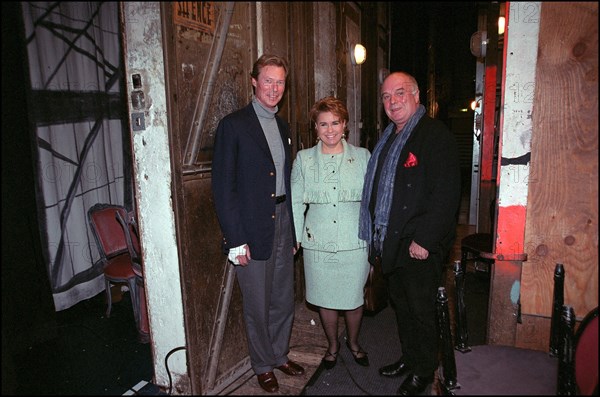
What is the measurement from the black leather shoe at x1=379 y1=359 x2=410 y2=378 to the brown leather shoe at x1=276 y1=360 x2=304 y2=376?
598 millimetres

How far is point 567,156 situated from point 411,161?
77cm

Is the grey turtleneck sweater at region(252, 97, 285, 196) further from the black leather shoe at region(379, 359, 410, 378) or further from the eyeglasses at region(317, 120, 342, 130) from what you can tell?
the black leather shoe at region(379, 359, 410, 378)

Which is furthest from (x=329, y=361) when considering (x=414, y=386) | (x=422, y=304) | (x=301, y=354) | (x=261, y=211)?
(x=261, y=211)

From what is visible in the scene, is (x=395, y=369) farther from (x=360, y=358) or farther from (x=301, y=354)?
(x=301, y=354)

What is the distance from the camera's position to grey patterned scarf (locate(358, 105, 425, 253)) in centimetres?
235

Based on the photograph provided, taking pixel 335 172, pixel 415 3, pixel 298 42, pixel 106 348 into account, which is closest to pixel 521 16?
pixel 335 172

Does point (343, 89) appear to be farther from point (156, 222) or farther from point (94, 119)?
point (156, 222)

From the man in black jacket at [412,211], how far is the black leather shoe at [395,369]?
17cm

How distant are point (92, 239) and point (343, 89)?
3568 mm

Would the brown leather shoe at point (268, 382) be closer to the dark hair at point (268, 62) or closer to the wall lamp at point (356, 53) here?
the dark hair at point (268, 62)

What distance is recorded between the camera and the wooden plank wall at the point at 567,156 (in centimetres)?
178

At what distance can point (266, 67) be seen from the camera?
2.47 m

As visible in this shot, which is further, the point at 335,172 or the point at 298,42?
the point at 298,42

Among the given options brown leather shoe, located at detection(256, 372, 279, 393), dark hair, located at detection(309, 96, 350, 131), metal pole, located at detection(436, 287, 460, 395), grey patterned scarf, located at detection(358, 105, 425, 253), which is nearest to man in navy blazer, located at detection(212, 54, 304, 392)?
brown leather shoe, located at detection(256, 372, 279, 393)
